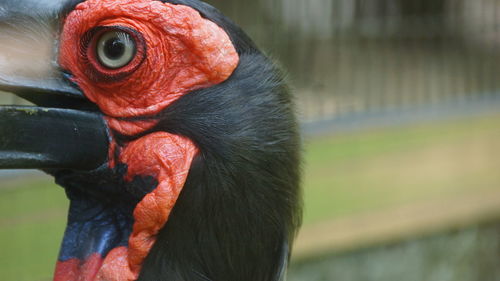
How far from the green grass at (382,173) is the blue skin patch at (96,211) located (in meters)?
1.37

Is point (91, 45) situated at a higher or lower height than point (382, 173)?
higher

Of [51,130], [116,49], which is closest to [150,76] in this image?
[116,49]

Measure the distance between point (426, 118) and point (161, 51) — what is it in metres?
2.41

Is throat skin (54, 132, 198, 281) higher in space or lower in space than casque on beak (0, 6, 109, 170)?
lower

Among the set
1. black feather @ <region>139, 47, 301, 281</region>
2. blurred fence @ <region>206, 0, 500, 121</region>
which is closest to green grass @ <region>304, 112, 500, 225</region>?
blurred fence @ <region>206, 0, 500, 121</region>

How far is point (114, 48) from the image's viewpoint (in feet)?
3.83

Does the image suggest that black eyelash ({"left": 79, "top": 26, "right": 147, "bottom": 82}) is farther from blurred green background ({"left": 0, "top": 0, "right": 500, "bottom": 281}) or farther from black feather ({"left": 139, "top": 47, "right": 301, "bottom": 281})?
blurred green background ({"left": 0, "top": 0, "right": 500, "bottom": 281})

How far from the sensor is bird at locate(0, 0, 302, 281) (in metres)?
1.17

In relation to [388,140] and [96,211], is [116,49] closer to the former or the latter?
[96,211]

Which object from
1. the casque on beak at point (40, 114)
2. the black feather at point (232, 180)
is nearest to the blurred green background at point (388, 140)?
the black feather at point (232, 180)

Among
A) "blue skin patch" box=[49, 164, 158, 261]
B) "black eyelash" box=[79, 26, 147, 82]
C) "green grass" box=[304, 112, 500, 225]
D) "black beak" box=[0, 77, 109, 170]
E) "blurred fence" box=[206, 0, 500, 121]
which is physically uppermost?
"black eyelash" box=[79, 26, 147, 82]

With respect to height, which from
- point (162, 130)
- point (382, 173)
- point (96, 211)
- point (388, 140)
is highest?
point (162, 130)

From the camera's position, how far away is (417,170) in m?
3.36

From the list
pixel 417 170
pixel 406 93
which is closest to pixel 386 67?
pixel 406 93
